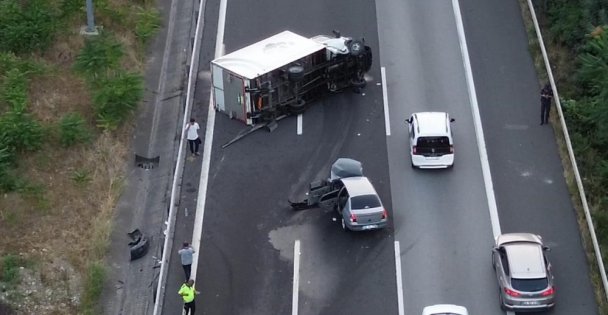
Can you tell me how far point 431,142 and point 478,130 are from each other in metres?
3.66

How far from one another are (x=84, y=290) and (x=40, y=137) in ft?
25.4

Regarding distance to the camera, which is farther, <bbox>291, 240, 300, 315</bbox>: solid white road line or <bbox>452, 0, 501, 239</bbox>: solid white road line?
<bbox>452, 0, 501, 239</bbox>: solid white road line

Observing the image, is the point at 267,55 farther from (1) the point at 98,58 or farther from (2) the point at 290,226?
(2) the point at 290,226

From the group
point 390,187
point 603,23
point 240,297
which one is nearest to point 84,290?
point 240,297

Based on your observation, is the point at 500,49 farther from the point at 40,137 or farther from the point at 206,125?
the point at 40,137

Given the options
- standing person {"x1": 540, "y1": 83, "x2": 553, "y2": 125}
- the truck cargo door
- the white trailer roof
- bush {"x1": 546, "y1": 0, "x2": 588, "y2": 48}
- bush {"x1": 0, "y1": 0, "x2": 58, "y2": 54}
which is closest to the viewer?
standing person {"x1": 540, "y1": 83, "x2": 553, "y2": 125}

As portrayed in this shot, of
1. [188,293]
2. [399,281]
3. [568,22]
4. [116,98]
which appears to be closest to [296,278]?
[399,281]

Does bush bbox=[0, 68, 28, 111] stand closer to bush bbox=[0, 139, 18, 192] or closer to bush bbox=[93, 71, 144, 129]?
bush bbox=[0, 139, 18, 192]

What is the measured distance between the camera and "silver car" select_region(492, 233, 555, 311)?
35156mm

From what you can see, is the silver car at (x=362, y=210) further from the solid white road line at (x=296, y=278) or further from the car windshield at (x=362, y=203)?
the solid white road line at (x=296, y=278)

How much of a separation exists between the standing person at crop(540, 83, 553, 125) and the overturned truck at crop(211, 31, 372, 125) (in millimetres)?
7093

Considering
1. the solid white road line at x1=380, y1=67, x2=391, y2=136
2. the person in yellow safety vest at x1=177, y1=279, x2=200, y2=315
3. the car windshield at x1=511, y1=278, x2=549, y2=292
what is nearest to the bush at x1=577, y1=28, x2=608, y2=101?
the solid white road line at x1=380, y1=67, x2=391, y2=136

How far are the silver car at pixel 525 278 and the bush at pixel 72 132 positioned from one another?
16.4m

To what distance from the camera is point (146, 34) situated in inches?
1907
